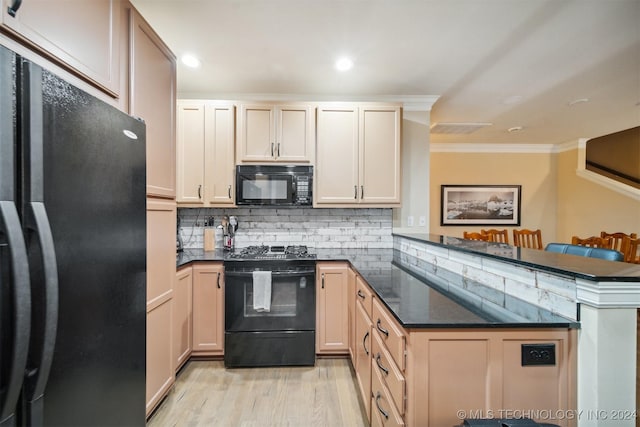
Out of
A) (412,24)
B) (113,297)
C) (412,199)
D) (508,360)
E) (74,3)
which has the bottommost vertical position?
(508,360)

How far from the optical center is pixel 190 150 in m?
2.73

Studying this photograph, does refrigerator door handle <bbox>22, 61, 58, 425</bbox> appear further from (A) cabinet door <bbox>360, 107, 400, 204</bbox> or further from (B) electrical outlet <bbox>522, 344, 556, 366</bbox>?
(A) cabinet door <bbox>360, 107, 400, 204</bbox>

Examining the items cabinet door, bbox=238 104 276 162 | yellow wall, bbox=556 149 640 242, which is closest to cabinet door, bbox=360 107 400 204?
cabinet door, bbox=238 104 276 162

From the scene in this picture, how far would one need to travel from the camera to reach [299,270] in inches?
94.9

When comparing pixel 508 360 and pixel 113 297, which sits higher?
pixel 113 297

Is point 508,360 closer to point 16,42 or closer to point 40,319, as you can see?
point 40,319

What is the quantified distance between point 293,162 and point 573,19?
7.53ft

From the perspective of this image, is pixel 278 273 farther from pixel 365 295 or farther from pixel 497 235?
pixel 497 235

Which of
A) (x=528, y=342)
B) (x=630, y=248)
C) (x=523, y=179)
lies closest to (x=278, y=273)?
(x=528, y=342)

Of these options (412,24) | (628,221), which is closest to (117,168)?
(412,24)

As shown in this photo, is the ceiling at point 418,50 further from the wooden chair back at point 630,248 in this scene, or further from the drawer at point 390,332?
the drawer at point 390,332

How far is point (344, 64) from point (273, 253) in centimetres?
181

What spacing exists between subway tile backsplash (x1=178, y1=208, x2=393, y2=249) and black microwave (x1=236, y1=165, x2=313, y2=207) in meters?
0.40

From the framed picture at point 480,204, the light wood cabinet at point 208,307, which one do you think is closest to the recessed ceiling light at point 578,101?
the framed picture at point 480,204
